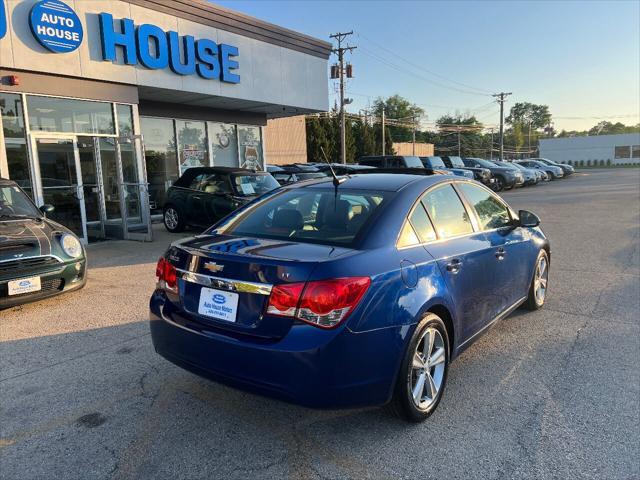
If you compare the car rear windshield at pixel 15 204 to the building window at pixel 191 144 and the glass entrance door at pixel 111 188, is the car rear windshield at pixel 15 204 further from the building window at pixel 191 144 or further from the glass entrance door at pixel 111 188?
the building window at pixel 191 144

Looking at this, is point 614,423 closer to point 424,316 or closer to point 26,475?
point 424,316

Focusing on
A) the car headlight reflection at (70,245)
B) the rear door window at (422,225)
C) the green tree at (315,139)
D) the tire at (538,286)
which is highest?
the green tree at (315,139)

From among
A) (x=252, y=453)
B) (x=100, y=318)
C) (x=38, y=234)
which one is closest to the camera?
(x=252, y=453)

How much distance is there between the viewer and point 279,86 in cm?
1478

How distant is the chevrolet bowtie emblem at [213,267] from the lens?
109 inches

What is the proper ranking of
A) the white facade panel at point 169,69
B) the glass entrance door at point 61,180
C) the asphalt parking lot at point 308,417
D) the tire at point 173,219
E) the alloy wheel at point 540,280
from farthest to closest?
the tire at point 173,219 < the glass entrance door at point 61,180 < the white facade panel at point 169,69 < the alloy wheel at point 540,280 < the asphalt parking lot at point 308,417

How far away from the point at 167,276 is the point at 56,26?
865 centimetres

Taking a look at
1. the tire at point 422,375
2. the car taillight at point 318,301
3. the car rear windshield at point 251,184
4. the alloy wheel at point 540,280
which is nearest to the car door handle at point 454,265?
the tire at point 422,375

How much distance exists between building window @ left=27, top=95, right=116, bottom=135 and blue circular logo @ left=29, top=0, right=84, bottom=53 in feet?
3.59

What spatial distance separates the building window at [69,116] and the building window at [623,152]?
76.7m

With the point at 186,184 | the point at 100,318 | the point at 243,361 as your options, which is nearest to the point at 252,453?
the point at 243,361

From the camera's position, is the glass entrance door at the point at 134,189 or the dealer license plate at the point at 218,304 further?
the glass entrance door at the point at 134,189

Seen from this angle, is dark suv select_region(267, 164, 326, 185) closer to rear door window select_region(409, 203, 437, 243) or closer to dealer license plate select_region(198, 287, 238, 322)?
rear door window select_region(409, 203, 437, 243)

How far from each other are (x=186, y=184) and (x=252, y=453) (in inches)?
388
